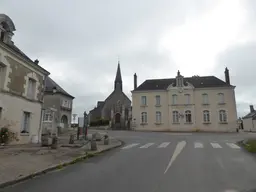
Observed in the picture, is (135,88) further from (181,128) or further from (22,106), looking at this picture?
(22,106)

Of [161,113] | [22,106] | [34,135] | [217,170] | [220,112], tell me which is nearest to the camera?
[217,170]

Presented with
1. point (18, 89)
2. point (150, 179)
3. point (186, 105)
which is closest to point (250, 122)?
point (186, 105)

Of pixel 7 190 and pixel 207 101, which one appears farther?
pixel 207 101

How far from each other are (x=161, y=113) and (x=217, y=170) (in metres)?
31.9

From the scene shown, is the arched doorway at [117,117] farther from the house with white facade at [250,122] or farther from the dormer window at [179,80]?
the house with white facade at [250,122]

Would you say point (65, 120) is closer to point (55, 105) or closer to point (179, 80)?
point (55, 105)

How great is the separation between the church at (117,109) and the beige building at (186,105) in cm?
585

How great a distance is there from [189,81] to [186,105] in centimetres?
492

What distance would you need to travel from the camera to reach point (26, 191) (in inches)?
183

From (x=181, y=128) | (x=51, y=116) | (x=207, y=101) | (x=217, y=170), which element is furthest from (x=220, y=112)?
(x=217, y=170)

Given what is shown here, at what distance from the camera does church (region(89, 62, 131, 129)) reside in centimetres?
4761

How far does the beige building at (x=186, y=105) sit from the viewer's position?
117 ft

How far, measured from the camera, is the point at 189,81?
39.8 meters

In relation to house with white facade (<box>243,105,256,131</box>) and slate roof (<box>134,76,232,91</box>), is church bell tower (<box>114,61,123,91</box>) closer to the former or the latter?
slate roof (<box>134,76,232,91</box>)
